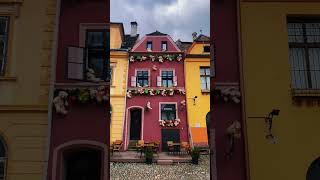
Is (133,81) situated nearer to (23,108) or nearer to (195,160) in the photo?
(195,160)

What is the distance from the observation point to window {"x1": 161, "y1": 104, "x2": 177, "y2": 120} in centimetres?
2831

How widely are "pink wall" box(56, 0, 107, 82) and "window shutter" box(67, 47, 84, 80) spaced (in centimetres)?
22

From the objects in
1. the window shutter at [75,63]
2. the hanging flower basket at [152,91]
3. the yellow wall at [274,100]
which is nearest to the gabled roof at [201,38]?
the hanging flower basket at [152,91]

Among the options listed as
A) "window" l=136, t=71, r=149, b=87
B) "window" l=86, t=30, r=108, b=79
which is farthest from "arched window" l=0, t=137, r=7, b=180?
"window" l=136, t=71, r=149, b=87

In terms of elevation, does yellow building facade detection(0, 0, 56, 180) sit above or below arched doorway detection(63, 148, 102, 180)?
above

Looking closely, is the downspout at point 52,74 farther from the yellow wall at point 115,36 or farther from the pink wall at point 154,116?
the yellow wall at point 115,36

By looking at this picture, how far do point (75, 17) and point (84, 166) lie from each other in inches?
144

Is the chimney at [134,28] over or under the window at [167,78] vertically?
over

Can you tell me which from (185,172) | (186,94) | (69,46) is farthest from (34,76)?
(186,94)

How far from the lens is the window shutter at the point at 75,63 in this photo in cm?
1093

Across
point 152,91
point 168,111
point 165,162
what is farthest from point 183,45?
point 165,162

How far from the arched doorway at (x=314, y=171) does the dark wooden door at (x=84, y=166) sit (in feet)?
16.0

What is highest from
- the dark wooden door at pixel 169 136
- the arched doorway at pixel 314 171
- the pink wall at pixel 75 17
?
the pink wall at pixel 75 17

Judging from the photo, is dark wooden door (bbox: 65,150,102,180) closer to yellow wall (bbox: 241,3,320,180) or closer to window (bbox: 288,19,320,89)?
yellow wall (bbox: 241,3,320,180)
